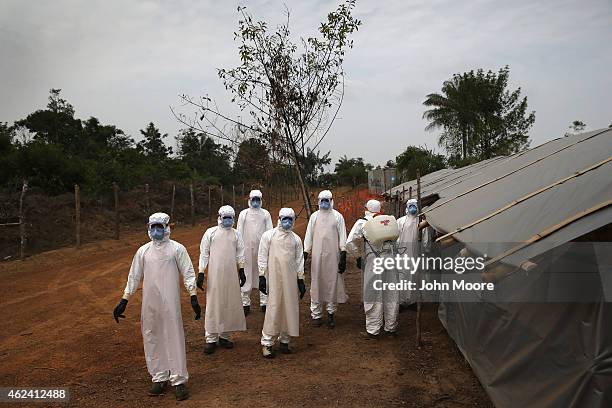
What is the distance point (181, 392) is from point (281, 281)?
1732mm

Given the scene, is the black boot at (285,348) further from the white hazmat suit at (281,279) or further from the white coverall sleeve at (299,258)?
the white coverall sleeve at (299,258)

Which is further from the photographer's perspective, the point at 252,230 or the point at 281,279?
the point at 252,230

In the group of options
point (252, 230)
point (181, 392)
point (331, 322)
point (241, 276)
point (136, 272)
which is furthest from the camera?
point (252, 230)

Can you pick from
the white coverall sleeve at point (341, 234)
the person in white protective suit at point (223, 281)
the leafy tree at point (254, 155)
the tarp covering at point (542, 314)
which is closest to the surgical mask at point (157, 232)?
the person in white protective suit at point (223, 281)

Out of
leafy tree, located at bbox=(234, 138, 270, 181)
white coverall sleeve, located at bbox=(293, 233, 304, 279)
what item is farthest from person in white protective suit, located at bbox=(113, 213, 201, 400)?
leafy tree, located at bbox=(234, 138, 270, 181)

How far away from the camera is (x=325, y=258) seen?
740cm

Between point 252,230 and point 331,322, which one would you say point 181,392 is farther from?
point 252,230

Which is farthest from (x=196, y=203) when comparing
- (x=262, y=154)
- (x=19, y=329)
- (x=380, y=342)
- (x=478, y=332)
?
(x=478, y=332)

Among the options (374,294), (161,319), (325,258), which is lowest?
(374,294)

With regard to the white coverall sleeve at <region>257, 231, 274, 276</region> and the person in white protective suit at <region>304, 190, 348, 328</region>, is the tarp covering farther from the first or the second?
the person in white protective suit at <region>304, 190, 348, 328</region>

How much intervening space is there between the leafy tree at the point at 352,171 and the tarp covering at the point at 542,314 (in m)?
34.3

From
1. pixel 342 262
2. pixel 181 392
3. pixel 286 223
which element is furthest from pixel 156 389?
pixel 342 262

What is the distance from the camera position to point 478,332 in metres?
4.26

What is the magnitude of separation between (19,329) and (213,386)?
12.8 ft
